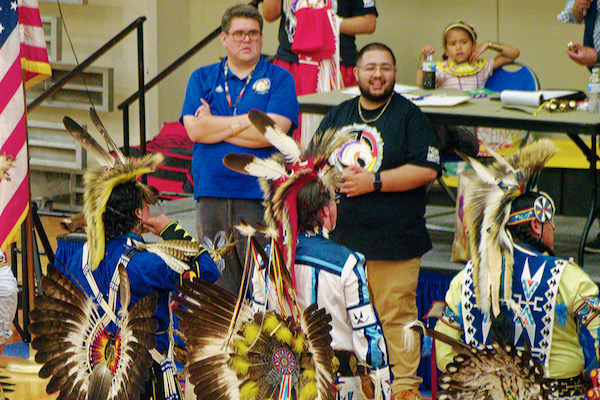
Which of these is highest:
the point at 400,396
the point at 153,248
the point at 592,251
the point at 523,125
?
the point at 523,125

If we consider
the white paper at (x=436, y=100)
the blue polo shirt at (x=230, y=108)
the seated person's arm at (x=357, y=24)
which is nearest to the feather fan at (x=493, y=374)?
the blue polo shirt at (x=230, y=108)

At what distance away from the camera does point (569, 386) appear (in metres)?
2.70

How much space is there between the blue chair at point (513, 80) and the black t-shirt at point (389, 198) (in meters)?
2.16

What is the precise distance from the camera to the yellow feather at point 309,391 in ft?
8.59

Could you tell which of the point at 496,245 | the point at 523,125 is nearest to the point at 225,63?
the point at 523,125

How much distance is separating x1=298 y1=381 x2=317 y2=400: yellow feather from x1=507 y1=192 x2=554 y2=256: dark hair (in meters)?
0.76

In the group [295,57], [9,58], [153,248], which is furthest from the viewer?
[295,57]

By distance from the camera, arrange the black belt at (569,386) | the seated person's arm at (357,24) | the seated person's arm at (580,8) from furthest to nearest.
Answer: the seated person's arm at (357,24)
the seated person's arm at (580,8)
the black belt at (569,386)

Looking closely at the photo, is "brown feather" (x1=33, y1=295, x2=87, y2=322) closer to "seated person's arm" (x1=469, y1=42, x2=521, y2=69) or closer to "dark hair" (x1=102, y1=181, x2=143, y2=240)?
"dark hair" (x1=102, y1=181, x2=143, y2=240)

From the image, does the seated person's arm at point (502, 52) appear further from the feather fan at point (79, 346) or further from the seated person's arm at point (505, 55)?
the feather fan at point (79, 346)

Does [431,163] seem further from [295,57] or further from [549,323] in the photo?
[295,57]

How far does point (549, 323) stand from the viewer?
2643mm

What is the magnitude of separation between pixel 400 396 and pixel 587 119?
4.87ft

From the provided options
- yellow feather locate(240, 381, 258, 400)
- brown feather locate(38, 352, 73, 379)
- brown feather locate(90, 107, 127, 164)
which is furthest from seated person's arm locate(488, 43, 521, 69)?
brown feather locate(38, 352, 73, 379)
